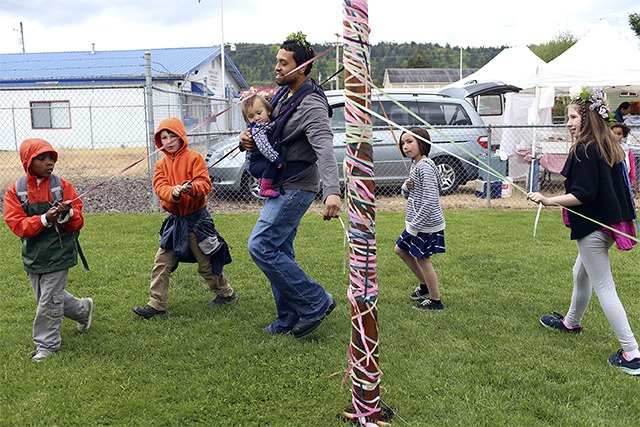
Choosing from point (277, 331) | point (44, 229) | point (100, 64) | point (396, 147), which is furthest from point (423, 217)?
point (100, 64)

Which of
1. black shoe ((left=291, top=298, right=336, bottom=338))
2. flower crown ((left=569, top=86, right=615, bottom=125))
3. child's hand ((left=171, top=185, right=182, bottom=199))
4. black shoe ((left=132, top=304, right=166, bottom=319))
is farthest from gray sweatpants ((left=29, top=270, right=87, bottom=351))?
flower crown ((left=569, top=86, right=615, bottom=125))

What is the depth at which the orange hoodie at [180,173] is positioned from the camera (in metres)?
4.23

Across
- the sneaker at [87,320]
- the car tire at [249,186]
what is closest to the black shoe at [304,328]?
the sneaker at [87,320]

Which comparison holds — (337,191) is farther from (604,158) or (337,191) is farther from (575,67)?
(575,67)

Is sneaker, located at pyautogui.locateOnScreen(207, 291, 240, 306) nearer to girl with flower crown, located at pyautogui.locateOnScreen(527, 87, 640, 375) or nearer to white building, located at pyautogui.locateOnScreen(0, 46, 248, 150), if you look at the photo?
girl with flower crown, located at pyautogui.locateOnScreen(527, 87, 640, 375)

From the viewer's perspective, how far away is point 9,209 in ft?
11.9

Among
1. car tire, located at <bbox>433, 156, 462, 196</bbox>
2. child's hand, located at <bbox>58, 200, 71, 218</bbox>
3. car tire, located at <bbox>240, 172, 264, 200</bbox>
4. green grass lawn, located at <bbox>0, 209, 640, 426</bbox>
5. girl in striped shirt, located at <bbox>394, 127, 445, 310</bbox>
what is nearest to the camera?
green grass lawn, located at <bbox>0, 209, 640, 426</bbox>

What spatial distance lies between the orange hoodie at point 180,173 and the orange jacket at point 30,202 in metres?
0.66

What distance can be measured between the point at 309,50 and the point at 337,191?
3.47 ft

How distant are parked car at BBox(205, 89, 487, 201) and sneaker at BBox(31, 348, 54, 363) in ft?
17.3

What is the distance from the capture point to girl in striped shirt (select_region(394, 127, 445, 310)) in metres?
4.55

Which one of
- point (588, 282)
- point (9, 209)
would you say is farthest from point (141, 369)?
point (588, 282)

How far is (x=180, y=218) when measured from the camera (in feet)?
14.3

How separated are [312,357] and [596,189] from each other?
6.47 feet
